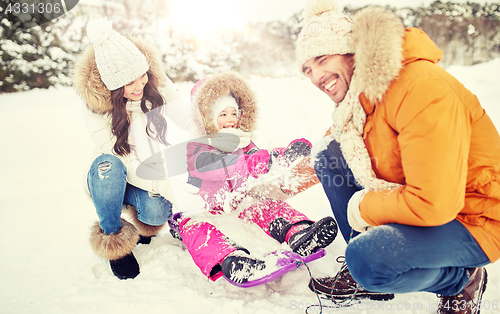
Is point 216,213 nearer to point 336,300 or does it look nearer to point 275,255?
point 275,255

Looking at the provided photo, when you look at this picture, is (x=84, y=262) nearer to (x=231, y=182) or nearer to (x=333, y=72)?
(x=231, y=182)

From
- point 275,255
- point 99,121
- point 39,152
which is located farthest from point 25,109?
point 275,255

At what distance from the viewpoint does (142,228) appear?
1.73 m

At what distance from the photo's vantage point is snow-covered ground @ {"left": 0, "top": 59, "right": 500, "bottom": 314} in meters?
1.20

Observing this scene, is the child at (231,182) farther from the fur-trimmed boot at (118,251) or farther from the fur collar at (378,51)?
the fur collar at (378,51)

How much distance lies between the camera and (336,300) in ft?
3.87

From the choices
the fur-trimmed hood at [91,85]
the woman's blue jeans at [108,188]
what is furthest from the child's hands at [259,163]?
the fur-trimmed hood at [91,85]

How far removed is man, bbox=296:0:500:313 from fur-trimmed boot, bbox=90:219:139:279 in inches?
44.8

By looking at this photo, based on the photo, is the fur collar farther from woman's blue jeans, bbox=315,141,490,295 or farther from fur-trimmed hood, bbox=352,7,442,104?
woman's blue jeans, bbox=315,141,490,295

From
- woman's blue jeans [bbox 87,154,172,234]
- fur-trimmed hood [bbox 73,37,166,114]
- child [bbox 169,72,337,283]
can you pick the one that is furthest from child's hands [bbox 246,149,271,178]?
fur-trimmed hood [bbox 73,37,166,114]

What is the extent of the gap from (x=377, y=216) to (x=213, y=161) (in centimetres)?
96

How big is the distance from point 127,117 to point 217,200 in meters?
0.74

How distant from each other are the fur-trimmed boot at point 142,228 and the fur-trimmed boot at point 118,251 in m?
0.24

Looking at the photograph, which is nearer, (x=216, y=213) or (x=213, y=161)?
(x=213, y=161)
